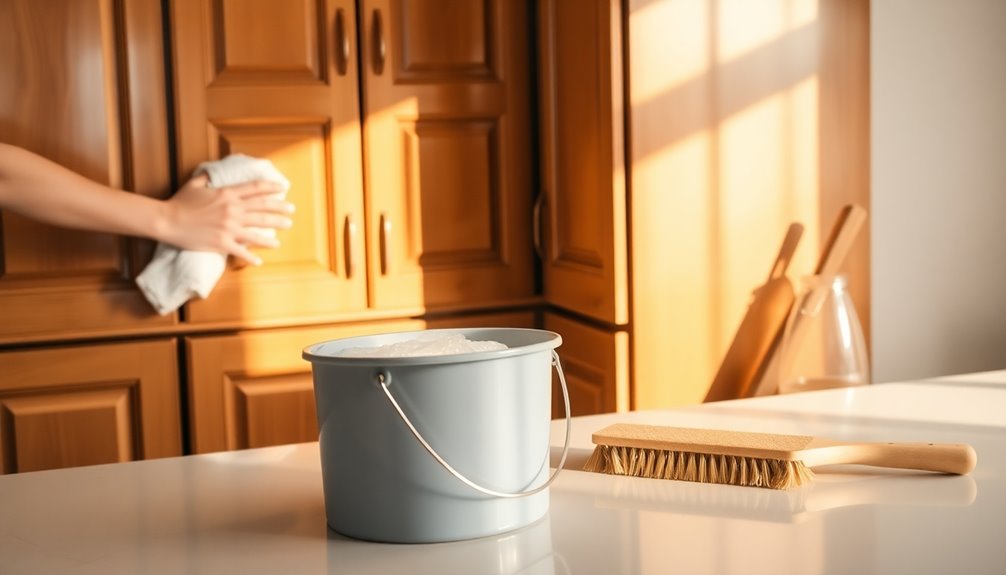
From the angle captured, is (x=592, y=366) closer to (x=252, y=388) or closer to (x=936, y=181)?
(x=252, y=388)

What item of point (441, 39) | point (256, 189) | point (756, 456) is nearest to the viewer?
point (756, 456)

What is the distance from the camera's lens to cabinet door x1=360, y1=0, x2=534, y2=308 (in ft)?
6.38

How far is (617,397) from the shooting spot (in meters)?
1.82

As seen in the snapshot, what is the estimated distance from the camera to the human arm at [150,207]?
1.70m

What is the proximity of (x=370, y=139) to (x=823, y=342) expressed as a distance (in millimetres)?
901

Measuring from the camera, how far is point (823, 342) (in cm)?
176

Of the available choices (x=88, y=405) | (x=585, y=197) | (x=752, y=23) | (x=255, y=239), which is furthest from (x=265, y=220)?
(x=752, y=23)

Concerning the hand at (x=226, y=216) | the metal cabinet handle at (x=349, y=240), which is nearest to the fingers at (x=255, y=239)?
the hand at (x=226, y=216)

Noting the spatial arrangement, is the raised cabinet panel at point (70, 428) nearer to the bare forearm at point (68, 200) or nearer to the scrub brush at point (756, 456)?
the bare forearm at point (68, 200)

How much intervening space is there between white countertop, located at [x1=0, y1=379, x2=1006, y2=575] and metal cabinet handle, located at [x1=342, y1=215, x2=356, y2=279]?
1067 mm

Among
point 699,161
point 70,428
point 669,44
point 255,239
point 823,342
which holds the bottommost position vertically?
point 70,428

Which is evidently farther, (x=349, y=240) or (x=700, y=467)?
(x=349, y=240)

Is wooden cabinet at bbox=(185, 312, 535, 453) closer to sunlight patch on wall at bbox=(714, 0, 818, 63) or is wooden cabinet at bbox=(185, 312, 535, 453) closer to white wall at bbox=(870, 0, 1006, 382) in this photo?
sunlight patch on wall at bbox=(714, 0, 818, 63)

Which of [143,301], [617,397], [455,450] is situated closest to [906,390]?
[455,450]
